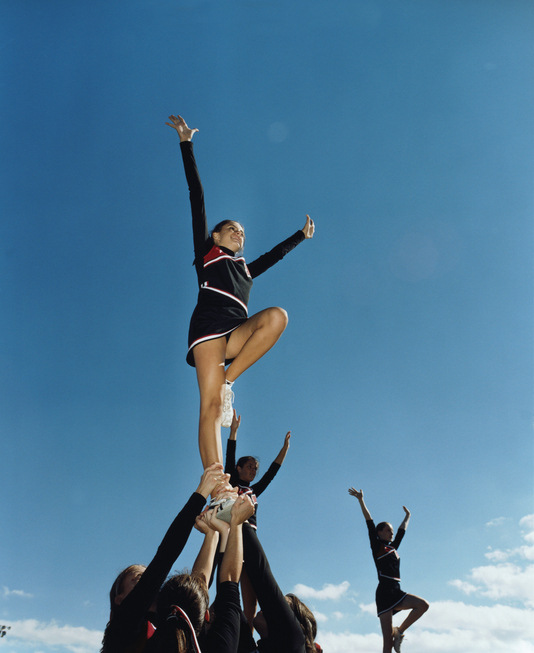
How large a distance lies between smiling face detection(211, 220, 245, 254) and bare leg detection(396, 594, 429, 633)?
18.2ft

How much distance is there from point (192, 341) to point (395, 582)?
528 centimetres

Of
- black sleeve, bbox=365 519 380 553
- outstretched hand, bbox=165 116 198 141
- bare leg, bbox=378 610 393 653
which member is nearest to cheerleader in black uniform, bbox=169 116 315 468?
outstretched hand, bbox=165 116 198 141

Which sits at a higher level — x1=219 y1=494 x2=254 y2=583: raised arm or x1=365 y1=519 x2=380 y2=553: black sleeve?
x1=365 y1=519 x2=380 y2=553: black sleeve

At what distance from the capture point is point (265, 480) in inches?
185

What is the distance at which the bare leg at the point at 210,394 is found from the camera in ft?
10.7

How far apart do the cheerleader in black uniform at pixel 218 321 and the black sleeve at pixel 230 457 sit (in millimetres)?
781

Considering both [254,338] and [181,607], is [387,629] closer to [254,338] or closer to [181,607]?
[254,338]

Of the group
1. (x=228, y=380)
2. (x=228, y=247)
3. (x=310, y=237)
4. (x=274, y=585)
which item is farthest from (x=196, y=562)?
(x=310, y=237)

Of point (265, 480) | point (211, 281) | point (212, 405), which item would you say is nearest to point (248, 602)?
point (265, 480)

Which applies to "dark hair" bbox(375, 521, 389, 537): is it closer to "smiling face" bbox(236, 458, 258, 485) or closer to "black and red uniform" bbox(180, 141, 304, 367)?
"smiling face" bbox(236, 458, 258, 485)

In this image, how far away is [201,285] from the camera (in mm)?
3836

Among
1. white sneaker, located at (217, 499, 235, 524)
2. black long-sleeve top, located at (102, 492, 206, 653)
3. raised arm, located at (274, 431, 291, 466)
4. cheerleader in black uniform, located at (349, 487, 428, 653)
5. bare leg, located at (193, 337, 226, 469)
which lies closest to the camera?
black long-sleeve top, located at (102, 492, 206, 653)

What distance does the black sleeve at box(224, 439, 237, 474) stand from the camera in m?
4.22

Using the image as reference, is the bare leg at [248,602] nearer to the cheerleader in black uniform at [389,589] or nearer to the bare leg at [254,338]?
the bare leg at [254,338]
